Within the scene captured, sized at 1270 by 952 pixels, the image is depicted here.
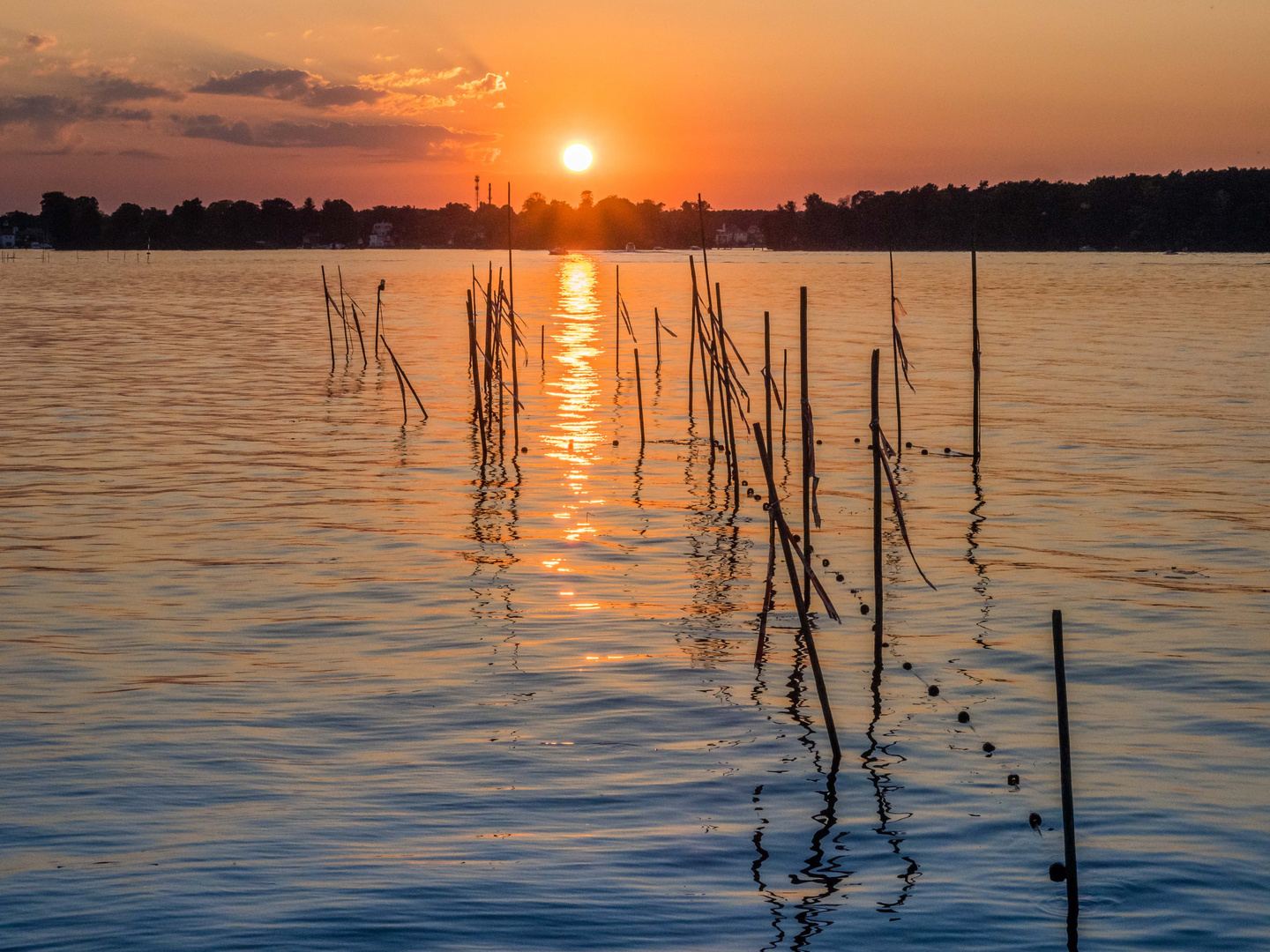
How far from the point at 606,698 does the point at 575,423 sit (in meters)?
19.1

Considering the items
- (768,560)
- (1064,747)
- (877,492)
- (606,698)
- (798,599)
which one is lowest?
(606,698)

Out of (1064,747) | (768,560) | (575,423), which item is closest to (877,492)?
(768,560)

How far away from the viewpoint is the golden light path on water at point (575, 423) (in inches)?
714

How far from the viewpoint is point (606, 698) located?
10.7m

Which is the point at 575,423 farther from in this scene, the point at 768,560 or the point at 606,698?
the point at 606,698

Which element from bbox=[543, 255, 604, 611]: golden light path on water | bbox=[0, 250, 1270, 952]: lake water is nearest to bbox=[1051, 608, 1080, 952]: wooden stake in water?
bbox=[0, 250, 1270, 952]: lake water

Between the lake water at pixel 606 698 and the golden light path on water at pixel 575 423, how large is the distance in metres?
0.20

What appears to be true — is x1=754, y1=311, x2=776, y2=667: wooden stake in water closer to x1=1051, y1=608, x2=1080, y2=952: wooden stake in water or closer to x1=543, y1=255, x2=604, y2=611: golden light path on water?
x1=1051, y1=608, x2=1080, y2=952: wooden stake in water

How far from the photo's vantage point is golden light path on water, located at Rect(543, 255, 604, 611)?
18141mm

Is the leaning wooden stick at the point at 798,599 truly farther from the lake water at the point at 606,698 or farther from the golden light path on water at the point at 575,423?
the golden light path on water at the point at 575,423

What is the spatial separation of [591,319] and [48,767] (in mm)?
64600

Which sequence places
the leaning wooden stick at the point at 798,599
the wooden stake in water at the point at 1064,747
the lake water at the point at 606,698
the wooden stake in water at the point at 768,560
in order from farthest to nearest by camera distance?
the wooden stake in water at the point at 768,560 → the leaning wooden stick at the point at 798,599 → the lake water at the point at 606,698 → the wooden stake in water at the point at 1064,747

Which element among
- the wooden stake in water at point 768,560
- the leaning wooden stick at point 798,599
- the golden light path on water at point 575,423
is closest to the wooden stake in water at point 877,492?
the wooden stake in water at point 768,560

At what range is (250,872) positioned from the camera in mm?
7547
